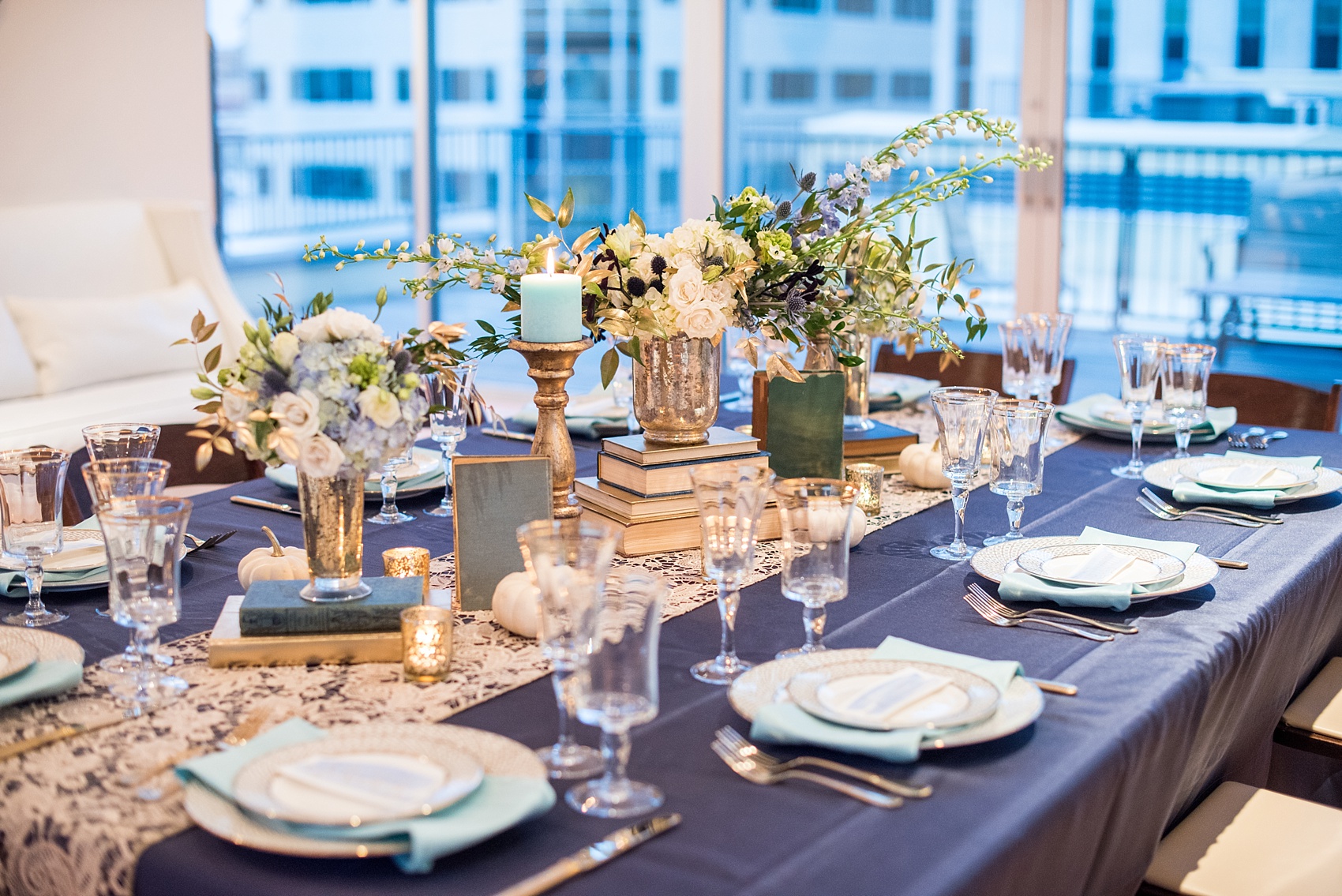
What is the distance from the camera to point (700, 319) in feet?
5.90

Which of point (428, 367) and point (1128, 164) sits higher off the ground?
point (1128, 164)

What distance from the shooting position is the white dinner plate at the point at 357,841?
1009 mm

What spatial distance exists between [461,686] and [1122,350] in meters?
1.37

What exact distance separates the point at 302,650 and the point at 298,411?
10.5 inches

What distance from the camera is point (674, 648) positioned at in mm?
1482

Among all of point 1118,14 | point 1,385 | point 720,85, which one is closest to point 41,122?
point 1,385

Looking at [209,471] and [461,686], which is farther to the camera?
[209,471]

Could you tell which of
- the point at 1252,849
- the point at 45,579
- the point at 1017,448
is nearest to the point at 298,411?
the point at 45,579

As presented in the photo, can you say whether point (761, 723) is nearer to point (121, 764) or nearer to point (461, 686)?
point (461, 686)

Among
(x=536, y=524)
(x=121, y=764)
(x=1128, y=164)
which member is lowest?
(x=121, y=764)

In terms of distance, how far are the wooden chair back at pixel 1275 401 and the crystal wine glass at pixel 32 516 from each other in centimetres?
223

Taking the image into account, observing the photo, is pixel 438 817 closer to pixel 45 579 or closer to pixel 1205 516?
pixel 45 579

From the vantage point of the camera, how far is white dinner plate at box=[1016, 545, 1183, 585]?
164cm

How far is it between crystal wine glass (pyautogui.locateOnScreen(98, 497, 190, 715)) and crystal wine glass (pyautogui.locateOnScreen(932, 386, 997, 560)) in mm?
967
